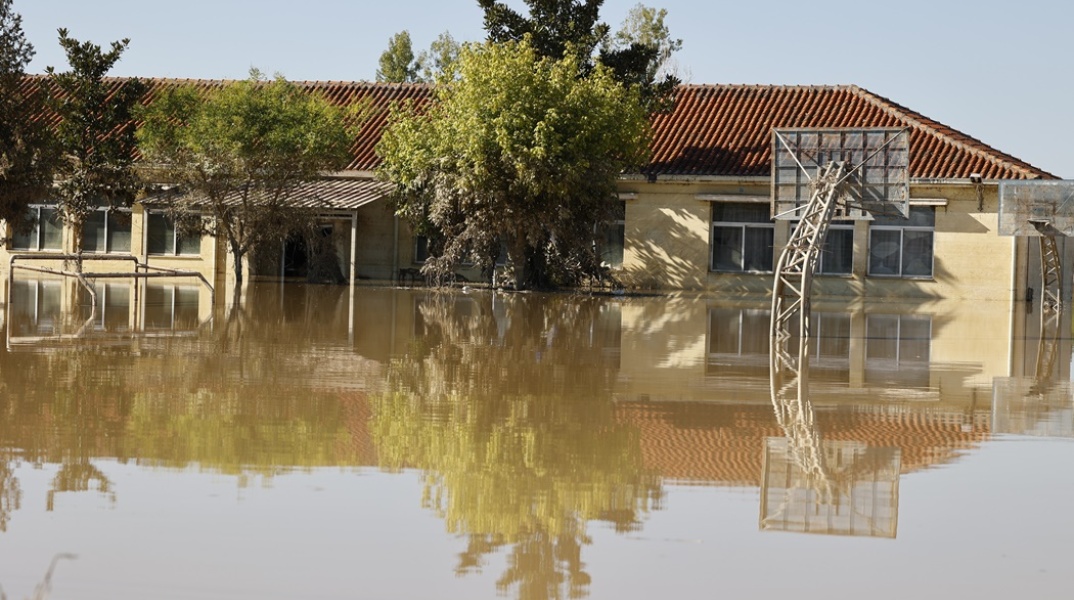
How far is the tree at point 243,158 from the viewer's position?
102 feet

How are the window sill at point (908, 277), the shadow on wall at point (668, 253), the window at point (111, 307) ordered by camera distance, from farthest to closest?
the shadow on wall at point (668, 253) < the window sill at point (908, 277) < the window at point (111, 307)

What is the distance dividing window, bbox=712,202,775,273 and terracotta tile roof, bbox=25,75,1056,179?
1.06 m

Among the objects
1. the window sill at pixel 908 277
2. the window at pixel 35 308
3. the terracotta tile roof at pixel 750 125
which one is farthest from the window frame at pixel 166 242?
the window sill at pixel 908 277

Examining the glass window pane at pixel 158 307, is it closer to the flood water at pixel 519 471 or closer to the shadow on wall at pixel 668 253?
the flood water at pixel 519 471

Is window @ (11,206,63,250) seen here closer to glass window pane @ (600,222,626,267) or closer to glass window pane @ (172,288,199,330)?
glass window pane @ (172,288,199,330)

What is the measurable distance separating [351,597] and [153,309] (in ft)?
56.1

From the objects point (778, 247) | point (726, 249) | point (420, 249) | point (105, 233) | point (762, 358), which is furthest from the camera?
point (105, 233)

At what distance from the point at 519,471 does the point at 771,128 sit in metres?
25.6

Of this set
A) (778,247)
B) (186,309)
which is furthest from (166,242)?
(778,247)

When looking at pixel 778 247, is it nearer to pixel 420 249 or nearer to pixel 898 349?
pixel 420 249

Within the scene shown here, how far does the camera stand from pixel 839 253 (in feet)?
108

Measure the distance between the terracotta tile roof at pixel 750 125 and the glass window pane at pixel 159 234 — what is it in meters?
3.37

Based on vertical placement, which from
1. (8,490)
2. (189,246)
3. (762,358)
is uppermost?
(189,246)

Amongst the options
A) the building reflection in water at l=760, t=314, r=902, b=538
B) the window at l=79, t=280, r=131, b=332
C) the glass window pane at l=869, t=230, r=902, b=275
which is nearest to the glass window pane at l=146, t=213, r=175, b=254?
the window at l=79, t=280, r=131, b=332
